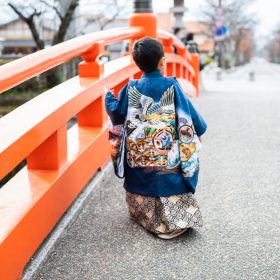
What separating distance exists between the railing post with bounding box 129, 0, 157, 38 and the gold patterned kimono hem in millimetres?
3288

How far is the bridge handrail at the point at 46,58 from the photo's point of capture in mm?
2277

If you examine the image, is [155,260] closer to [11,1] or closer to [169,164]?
[169,164]

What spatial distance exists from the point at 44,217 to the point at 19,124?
0.53m

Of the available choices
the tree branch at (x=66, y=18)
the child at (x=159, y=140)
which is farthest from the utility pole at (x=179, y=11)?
the child at (x=159, y=140)

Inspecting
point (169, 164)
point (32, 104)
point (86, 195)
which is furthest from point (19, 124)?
point (86, 195)

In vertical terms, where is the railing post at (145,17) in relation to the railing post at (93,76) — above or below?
above

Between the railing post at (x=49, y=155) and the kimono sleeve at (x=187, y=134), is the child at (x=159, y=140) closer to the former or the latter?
the kimono sleeve at (x=187, y=134)

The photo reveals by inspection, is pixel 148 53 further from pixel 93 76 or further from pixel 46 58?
pixel 93 76

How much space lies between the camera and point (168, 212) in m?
2.81

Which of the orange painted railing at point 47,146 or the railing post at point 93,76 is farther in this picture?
the railing post at point 93,76

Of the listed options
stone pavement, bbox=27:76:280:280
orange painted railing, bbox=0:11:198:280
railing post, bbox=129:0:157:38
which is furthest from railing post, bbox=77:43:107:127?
railing post, bbox=129:0:157:38

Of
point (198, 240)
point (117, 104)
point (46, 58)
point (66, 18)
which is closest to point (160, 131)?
point (117, 104)

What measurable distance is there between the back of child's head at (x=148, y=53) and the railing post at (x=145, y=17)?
3.07 m

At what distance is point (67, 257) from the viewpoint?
8.48 feet
